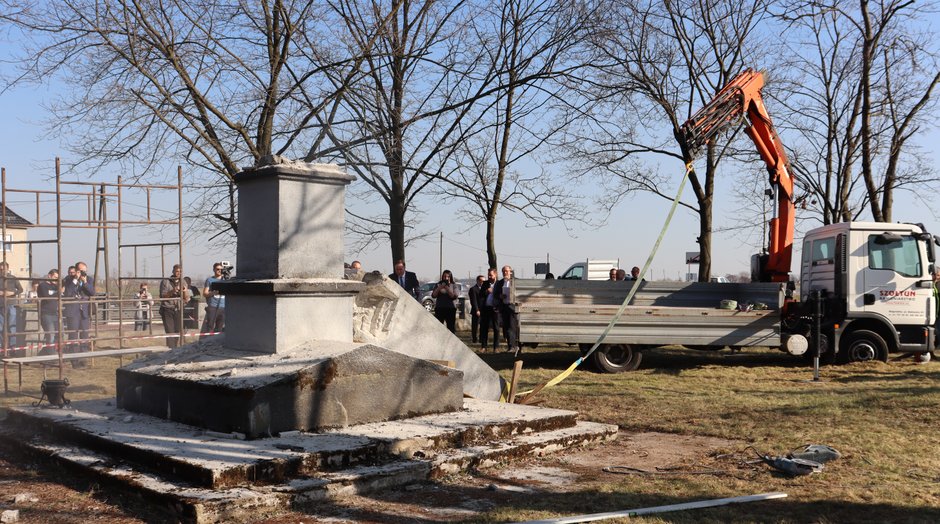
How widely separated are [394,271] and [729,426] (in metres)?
8.68

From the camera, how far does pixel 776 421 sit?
8.09 metres

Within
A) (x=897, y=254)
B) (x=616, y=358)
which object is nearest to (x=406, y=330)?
(x=616, y=358)

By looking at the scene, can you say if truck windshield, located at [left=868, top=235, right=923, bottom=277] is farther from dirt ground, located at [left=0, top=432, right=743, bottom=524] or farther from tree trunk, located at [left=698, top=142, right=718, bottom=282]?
dirt ground, located at [left=0, top=432, right=743, bottom=524]

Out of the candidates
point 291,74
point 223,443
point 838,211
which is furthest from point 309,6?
point 838,211

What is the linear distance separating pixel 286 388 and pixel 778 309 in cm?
946

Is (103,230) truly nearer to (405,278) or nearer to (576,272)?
(405,278)

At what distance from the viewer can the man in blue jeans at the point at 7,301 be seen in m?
10.9

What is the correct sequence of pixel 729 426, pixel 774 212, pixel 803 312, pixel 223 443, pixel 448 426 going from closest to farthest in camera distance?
1. pixel 223 443
2. pixel 448 426
3. pixel 729 426
4. pixel 803 312
5. pixel 774 212

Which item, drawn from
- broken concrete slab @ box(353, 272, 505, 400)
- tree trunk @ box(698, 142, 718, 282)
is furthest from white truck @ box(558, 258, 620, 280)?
broken concrete slab @ box(353, 272, 505, 400)

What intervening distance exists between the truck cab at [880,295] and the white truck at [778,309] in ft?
0.05

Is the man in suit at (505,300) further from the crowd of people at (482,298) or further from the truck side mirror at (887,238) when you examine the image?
the truck side mirror at (887,238)

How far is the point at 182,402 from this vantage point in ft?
20.4

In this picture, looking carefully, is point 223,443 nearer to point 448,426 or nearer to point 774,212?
point 448,426

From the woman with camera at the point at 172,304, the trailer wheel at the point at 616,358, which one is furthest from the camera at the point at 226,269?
the trailer wheel at the point at 616,358
